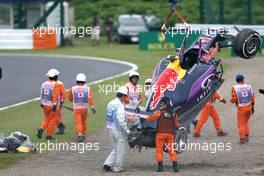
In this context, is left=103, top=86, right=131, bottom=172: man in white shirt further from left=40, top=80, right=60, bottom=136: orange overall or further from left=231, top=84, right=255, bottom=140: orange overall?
left=231, top=84, right=255, bottom=140: orange overall

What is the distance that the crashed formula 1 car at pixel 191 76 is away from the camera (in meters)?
17.4

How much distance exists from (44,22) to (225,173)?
3401 centimetres

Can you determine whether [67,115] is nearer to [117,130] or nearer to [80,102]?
[80,102]

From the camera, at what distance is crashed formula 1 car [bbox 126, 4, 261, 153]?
687 inches

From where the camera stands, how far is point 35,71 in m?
36.3

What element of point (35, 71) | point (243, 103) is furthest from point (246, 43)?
point (35, 71)

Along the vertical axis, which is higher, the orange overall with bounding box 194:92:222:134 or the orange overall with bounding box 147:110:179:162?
the orange overall with bounding box 147:110:179:162

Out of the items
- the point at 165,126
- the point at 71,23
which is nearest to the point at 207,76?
the point at 165,126

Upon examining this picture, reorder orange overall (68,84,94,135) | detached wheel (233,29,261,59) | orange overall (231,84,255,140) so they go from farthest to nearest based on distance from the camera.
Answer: orange overall (68,84,94,135) < orange overall (231,84,255,140) < detached wheel (233,29,261,59)

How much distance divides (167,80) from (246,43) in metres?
1.86

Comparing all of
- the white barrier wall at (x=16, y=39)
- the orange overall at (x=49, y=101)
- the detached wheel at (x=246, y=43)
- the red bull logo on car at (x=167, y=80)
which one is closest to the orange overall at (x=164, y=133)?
the red bull logo on car at (x=167, y=80)

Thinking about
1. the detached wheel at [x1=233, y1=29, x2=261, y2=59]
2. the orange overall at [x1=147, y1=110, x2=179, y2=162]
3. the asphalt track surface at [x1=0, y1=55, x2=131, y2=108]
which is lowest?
the asphalt track surface at [x1=0, y1=55, x2=131, y2=108]

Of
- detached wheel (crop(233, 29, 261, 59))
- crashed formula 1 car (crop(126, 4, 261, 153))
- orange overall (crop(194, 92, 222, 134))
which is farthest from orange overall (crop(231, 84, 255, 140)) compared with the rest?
detached wheel (crop(233, 29, 261, 59))

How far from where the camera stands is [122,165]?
16.9 m
